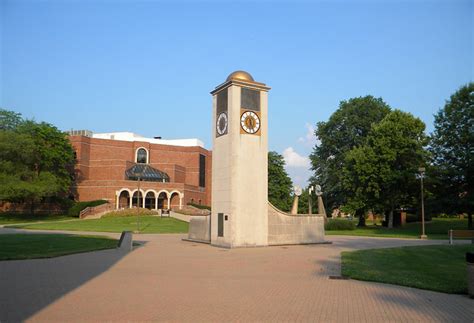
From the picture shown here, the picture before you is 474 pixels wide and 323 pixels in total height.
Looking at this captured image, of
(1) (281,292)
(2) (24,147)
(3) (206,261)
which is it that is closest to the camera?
(1) (281,292)

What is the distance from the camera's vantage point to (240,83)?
22.5m

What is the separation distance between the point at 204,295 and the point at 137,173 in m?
64.2

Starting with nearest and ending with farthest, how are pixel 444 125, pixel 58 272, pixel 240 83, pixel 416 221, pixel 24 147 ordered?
1. pixel 58 272
2. pixel 240 83
3. pixel 444 125
4. pixel 24 147
5. pixel 416 221

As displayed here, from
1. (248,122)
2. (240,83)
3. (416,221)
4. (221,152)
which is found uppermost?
(240,83)

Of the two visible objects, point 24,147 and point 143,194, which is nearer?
point 24,147

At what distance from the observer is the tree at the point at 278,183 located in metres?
66.0

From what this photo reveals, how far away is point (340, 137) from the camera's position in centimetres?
5328

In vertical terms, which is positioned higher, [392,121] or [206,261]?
[392,121]

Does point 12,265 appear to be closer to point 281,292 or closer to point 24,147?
point 281,292

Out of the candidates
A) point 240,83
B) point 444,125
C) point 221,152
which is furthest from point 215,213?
point 444,125

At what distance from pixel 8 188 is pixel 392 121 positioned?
145 ft

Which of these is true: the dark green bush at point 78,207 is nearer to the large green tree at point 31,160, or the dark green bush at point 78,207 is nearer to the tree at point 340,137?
the large green tree at point 31,160

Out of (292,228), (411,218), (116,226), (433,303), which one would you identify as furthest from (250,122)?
(411,218)

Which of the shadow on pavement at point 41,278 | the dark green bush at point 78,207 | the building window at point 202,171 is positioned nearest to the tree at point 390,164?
the shadow on pavement at point 41,278
